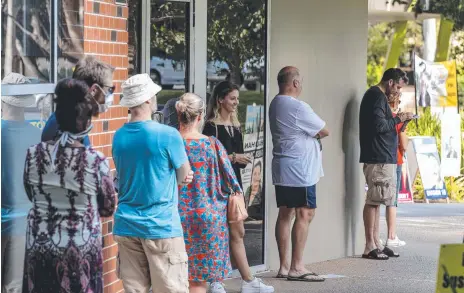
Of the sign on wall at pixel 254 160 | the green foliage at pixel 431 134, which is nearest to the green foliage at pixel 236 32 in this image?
the sign on wall at pixel 254 160

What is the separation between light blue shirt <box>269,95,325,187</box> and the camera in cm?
943

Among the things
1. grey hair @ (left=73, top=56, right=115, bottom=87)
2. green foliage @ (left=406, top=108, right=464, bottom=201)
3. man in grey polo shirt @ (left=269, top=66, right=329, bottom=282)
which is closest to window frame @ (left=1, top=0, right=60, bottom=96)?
grey hair @ (left=73, top=56, right=115, bottom=87)

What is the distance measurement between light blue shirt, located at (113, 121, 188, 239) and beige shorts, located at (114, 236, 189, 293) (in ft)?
0.20

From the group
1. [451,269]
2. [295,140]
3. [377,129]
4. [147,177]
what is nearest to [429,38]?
[377,129]

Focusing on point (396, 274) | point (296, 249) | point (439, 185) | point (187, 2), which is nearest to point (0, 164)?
point (187, 2)

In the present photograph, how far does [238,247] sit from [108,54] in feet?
7.13

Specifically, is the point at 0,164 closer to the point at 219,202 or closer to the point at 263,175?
the point at 219,202

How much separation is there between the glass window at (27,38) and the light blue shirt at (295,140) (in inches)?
128

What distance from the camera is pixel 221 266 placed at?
7.28 meters

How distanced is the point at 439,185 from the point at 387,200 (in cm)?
571

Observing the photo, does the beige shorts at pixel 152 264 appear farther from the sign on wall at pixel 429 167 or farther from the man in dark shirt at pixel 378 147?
the sign on wall at pixel 429 167

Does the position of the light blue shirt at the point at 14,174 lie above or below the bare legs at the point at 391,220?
above

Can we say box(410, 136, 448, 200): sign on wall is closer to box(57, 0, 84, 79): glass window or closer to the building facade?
the building facade

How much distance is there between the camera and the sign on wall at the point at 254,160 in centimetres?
995
